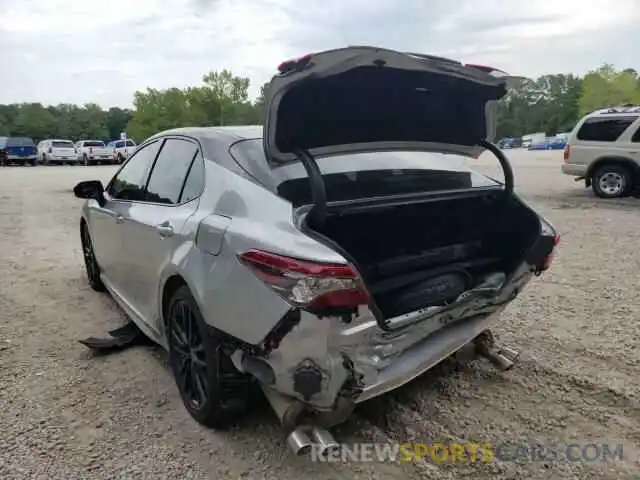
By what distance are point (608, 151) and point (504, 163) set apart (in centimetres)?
1035

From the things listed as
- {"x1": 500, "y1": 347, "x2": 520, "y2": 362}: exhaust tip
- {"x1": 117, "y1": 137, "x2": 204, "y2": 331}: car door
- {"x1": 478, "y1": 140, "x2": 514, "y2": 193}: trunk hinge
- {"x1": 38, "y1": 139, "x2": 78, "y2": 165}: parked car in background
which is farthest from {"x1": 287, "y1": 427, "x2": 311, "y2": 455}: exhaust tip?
{"x1": 38, "y1": 139, "x2": 78, "y2": 165}: parked car in background

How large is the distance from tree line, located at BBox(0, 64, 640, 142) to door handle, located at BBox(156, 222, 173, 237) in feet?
183

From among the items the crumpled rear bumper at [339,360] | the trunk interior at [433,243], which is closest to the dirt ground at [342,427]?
the crumpled rear bumper at [339,360]

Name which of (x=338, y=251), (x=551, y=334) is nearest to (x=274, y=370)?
(x=338, y=251)

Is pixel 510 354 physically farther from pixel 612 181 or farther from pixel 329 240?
pixel 612 181

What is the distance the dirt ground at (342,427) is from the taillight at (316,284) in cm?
88

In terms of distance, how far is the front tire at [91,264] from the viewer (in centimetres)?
529

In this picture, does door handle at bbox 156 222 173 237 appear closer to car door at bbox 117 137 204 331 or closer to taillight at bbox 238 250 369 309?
car door at bbox 117 137 204 331

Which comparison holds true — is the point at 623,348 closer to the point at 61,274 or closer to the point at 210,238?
the point at 210,238

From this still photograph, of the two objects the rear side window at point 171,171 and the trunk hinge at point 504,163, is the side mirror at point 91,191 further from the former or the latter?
the trunk hinge at point 504,163

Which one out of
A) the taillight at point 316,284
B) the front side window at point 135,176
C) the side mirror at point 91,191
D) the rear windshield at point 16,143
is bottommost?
the rear windshield at point 16,143

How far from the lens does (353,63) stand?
2416mm

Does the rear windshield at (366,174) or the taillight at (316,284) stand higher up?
the rear windshield at (366,174)

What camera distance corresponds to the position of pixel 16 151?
110 feet
